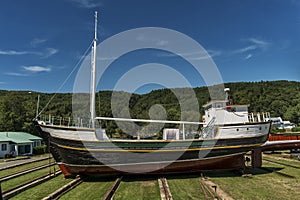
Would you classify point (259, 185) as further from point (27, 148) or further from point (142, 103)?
point (142, 103)

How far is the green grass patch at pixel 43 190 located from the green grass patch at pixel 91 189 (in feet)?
2.97

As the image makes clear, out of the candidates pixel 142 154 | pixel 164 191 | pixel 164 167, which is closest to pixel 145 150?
pixel 142 154

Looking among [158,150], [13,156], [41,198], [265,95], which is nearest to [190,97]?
[265,95]

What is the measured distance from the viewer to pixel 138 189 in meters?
10.6

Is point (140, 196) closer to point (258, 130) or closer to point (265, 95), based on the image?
point (258, 130)

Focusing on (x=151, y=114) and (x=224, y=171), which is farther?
(x=151, y=114)

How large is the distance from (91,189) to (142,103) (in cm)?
5967

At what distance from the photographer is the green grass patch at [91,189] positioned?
375 inches

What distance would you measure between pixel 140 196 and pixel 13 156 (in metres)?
21.9

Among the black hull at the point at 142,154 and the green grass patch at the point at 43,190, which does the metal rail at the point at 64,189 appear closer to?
the green grass patch at the point at 43,190

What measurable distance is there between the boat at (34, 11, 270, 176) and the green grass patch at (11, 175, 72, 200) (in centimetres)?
91

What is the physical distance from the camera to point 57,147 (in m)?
12.7

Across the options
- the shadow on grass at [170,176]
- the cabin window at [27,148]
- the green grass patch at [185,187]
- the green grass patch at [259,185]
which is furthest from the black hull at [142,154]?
the cabin window at [27,148]

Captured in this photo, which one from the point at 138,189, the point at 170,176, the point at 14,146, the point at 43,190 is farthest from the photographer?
the point at 14,146
